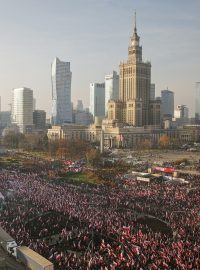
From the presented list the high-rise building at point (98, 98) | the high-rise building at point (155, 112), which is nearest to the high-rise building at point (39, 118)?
the high-rise building at point (98, 98)

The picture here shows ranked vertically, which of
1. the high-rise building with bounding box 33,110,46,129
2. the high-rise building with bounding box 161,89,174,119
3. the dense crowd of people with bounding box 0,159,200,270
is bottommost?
the dense crowd of people with bounding box 0,159,200,270

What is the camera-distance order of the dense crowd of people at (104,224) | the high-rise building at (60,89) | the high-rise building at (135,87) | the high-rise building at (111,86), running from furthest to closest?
the high-rise building at (111,86), the high-rise building at (60,89), the high-rise building at (135,87), the dense crowd of people at (104,224)

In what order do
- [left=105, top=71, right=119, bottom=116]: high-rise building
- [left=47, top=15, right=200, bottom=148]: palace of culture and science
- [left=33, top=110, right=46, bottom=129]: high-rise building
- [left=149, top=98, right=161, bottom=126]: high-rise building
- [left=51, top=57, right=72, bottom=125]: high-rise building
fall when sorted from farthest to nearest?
[left=105, top=71, right=119, bottom=116]: high-rise building
[left=33, top=110, right=46, bottom=129]: high-rise building
[left=51, top=57, right=72, bottom=125]: high-rise building
[left=149, top=98, right=161, bottom=126]: high-rise building
[left=47, top=15, right=200, bottom=148]: palace of culture and science

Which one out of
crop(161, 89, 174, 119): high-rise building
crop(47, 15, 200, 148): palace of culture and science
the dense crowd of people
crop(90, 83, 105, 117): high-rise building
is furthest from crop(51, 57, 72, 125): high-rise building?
the dense crowd of people

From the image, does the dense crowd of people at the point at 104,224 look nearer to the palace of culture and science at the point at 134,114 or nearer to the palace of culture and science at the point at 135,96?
the palace of culture and science at the point at 134,114

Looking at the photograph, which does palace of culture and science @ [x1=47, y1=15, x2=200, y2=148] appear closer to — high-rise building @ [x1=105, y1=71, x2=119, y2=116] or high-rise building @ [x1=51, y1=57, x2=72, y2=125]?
high-rise building @ [x1=51, y1=57, x2=72, y2=125]

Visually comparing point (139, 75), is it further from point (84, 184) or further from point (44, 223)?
point (44, 223)

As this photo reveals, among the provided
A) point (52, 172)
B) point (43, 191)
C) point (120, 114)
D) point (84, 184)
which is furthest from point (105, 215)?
point (120, 114)
